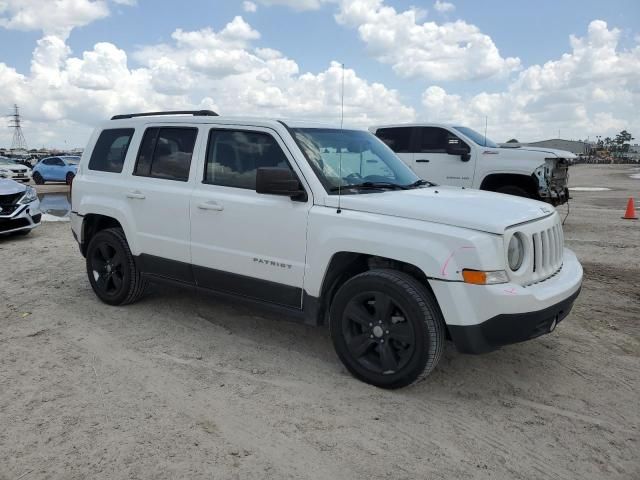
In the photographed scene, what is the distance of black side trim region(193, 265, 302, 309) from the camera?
4.20 meters

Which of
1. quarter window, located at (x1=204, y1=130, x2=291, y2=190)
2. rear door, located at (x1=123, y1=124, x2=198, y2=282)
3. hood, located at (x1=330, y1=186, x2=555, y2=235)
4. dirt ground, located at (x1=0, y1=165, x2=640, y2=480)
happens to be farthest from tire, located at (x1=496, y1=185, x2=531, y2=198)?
rear door, located at (x1=123, y1=124, x2=198, y2=282)

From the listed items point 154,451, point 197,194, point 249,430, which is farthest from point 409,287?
point 197,194

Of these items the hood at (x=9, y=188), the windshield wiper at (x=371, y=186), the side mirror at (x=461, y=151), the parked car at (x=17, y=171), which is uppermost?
the side mirror at (x=461, y=151)

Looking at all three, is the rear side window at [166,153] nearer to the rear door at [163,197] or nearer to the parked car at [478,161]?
the rear door at [163,197]

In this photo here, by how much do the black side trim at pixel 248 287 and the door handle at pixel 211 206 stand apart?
0.53 meters

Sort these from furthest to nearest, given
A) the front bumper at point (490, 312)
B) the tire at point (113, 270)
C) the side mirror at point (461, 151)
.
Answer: the side mirror at point (461, 151) → the tire at point (113, 270) → the front bumper at point (490, 312)

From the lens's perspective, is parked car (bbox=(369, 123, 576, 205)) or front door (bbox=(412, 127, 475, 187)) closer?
parked car (bbox=(369, 123, 576, 205))

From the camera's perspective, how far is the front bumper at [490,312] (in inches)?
132

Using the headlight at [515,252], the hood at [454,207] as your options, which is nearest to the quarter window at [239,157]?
the hood at [454,207]

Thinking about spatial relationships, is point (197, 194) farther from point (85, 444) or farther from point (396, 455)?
point (396, 455)

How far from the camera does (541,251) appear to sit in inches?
146

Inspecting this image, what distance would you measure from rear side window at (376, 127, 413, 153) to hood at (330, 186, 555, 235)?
690cm

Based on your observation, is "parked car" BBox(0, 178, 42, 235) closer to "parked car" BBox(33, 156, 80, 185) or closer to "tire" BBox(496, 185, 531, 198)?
"tire" BBox(496, 185, 531, 198)

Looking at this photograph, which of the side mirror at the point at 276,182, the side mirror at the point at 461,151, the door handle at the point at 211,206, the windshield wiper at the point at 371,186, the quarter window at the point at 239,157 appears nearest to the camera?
the side mirror at the point at 276,182
